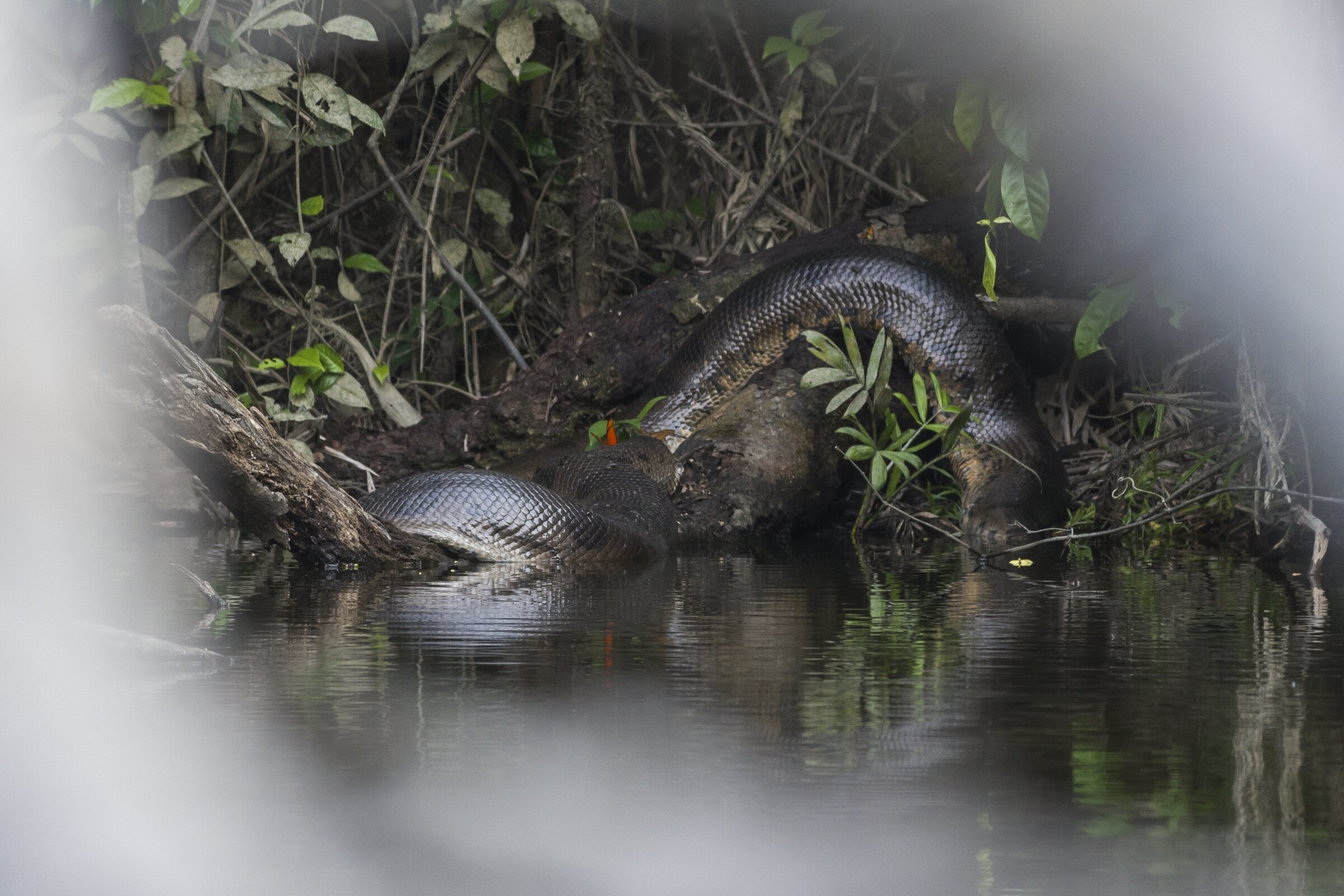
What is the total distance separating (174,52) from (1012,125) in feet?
13.3

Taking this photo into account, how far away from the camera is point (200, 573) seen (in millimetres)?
3826

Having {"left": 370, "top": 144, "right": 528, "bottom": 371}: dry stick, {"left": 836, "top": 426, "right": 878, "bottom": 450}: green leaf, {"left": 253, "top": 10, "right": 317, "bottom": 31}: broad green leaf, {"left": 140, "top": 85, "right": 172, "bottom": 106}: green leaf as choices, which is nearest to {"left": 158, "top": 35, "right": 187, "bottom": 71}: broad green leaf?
{"left": 140, "top": 85, "right": 172, "bottom": 106}: green leaf

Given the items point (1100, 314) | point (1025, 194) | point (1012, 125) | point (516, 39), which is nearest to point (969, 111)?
point (1012, 125)

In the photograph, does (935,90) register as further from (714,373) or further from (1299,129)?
(1299,129)

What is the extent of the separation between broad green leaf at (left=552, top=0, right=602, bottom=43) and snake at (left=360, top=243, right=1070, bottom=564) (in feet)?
4.95

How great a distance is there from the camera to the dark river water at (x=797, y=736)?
120 centimetres

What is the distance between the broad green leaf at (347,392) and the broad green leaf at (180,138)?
4.09 ft

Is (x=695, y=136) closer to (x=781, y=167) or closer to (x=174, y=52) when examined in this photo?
(x=781, y=167)

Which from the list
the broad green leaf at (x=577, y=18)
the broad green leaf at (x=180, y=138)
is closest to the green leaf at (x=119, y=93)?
the broad green leaf at (x=180, y=138)

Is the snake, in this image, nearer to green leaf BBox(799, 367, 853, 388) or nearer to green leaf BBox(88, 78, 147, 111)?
green leaf BBox(799, 367, 853, 388)

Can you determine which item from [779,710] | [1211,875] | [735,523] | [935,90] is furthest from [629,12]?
[1211,875]

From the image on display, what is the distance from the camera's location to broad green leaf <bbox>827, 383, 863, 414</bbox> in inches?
198

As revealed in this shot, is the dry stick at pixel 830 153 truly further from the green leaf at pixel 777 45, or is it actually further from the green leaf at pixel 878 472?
the green leaf at pixel 878 472

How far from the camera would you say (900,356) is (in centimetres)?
575
